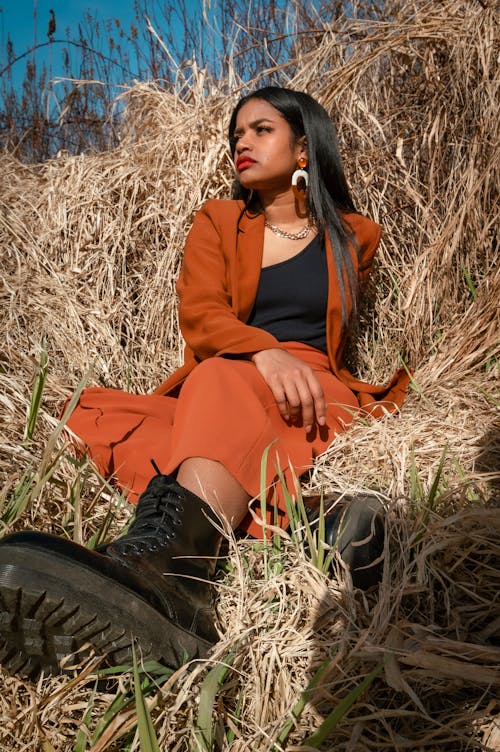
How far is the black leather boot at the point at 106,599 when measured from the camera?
0.89 meters

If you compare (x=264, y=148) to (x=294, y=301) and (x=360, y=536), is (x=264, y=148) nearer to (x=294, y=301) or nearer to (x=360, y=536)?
(x=294, y=301)

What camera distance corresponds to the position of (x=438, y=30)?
211 centimetres

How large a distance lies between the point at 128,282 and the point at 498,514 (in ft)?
5.44

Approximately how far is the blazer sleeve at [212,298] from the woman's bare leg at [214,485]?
1.23 ft

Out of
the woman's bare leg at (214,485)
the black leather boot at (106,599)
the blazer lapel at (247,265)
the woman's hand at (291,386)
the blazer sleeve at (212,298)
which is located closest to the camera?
the black leather boot at (106,599)

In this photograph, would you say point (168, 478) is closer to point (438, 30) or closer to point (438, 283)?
point (438, 283)

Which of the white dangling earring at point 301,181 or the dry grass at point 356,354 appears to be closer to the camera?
the dry grass at point 356,354

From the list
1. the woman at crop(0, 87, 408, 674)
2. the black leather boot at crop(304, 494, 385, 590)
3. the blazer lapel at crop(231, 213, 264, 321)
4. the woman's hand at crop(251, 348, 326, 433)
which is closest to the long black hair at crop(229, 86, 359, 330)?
the woman at crop(0, 87, 408, 674)

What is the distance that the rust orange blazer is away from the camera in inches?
66.5

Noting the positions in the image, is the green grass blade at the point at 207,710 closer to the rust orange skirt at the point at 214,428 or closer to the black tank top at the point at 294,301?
the rust orange skirt at the point at 214,428

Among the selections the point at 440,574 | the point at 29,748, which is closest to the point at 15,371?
the point at 29,748

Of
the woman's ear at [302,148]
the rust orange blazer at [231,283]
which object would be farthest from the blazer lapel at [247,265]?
the woman's ear at [302,148]

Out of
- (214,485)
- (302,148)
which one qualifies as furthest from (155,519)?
(302,148)

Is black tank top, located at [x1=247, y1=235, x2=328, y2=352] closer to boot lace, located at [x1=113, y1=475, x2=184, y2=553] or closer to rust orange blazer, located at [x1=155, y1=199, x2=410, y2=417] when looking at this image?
rust orange blazer, located at [x1=155, y1=199, x2=410, y2=417]
